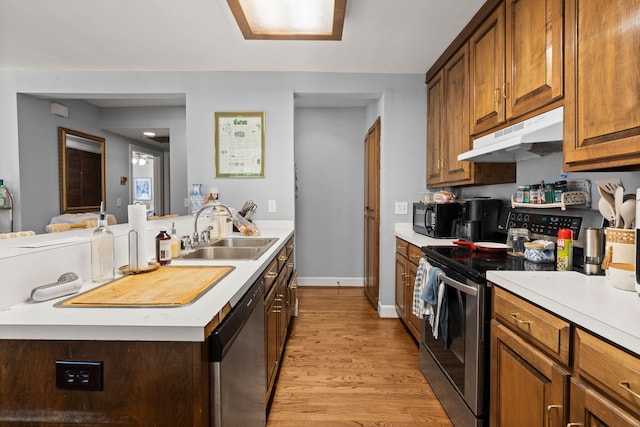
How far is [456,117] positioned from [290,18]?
4.64ft

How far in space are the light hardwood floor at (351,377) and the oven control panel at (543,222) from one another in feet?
3.83

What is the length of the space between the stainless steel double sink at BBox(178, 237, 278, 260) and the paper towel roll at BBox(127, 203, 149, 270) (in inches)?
15.8

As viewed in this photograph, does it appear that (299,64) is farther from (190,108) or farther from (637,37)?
(637,37)

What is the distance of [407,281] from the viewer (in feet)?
9.10

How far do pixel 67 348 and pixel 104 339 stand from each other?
100 millimetres

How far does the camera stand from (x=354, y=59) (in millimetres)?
2922

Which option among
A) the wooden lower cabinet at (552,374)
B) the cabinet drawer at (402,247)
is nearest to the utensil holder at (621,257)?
the wooden lower cabinet at (552,374)

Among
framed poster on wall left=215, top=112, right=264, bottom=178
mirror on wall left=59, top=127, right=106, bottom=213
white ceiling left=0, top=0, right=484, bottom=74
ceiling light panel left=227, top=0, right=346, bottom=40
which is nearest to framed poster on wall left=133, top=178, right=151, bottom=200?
mirror on wall left=59, top=127, right=106, bottom=213

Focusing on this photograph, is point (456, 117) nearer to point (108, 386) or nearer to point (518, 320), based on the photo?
point (518, 320)

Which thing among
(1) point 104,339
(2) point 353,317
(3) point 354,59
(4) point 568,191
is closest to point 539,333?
(4) point 568,191

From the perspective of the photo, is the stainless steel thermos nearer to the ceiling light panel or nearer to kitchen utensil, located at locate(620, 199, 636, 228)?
kitchen utensil, located at locate(620, 199, 636, 228)

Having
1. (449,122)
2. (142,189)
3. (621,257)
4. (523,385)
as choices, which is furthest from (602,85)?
(142,189)

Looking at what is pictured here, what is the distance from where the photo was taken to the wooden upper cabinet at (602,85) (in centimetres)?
109

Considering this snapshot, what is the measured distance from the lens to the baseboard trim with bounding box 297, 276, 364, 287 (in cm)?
443
